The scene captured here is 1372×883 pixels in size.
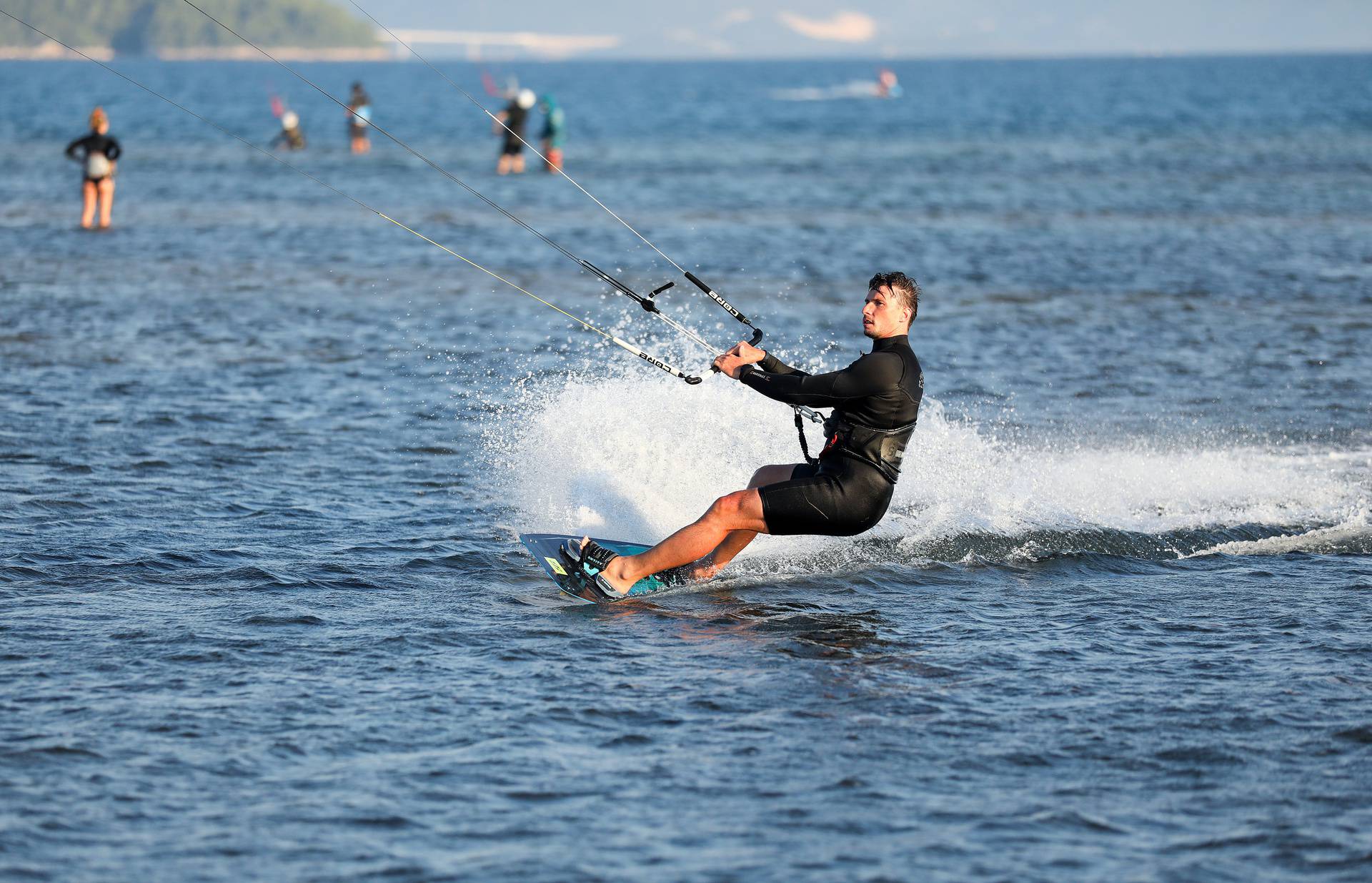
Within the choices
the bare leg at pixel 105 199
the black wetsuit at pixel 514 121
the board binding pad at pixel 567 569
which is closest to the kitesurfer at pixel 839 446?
the board binding pad at pixel 567 569

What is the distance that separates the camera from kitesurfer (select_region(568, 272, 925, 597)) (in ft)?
26.3

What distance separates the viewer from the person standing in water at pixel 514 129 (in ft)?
110

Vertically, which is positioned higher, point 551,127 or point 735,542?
point 551,127

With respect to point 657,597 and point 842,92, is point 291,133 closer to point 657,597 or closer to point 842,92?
point 657,597

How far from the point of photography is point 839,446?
829 centimetres

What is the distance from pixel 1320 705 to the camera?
23.1 ft

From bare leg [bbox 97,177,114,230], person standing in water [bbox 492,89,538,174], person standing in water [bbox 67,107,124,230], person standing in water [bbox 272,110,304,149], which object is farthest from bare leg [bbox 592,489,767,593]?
person standing in water [bbox 272,110,304,149]

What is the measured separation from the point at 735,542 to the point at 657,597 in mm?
519

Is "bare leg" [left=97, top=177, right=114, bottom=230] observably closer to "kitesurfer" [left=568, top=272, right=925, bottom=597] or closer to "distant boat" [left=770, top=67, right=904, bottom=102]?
"kitesurfer" [left=568, top=272, right=925, bottom=597]

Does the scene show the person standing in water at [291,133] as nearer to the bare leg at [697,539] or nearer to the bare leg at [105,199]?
the bare leg at [105,199]

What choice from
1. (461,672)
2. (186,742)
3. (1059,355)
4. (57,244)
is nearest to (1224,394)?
(1059,355)

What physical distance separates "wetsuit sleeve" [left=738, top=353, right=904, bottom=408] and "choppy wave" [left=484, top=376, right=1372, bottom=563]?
1700 millimetres

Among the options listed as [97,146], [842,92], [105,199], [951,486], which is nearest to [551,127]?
[105,199]

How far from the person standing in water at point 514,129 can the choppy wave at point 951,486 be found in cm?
2194
